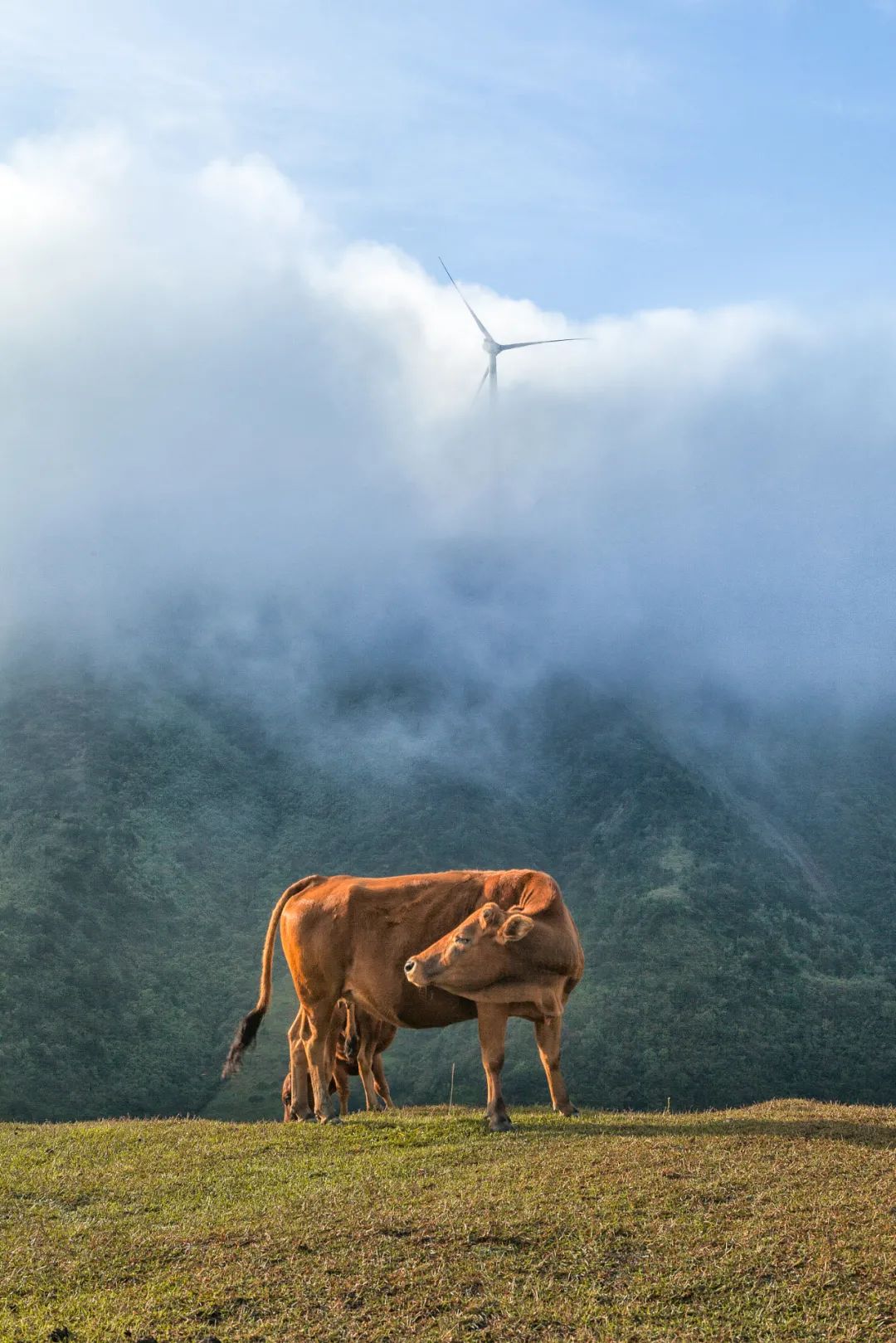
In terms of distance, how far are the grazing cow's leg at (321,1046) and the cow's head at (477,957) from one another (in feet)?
10.00

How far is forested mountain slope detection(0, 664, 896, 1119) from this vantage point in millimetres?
44250

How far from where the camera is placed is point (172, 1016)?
47781 millimetres

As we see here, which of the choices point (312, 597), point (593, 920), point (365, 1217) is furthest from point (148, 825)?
point (365, 1217)

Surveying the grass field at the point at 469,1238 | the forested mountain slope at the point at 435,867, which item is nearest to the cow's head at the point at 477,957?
the grass field at the point at 469,1238

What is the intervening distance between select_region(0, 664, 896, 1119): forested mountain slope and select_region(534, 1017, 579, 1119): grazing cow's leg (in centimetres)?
2451

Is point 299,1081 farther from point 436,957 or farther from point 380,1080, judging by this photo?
point 436,957

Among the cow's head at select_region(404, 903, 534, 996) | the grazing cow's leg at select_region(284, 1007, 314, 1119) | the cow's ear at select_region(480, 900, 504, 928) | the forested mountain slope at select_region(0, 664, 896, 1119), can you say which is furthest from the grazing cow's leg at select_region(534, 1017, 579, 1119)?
the forested mountain slope at select_region(0, 664, 896, 1119)

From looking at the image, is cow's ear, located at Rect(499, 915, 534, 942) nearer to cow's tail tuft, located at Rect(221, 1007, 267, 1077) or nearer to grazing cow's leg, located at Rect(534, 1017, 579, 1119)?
grazing cow's leg, located at Rect(534, 1017, 579, 1119)

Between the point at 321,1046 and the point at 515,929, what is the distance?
15.3 ft

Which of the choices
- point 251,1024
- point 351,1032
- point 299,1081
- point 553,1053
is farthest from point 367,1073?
point 553,1053

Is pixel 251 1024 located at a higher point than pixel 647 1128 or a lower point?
lower

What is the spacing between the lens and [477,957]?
16984 mm

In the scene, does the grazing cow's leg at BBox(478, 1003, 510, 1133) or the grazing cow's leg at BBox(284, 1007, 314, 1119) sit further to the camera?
the grazing cow's leg at BBox(284, 1007, 314, 1119)

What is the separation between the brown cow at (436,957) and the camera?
1705 centimetres
